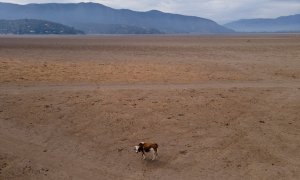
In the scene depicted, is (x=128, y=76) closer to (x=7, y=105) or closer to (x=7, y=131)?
(x=7, y=105)

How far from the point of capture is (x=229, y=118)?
61.1 feet

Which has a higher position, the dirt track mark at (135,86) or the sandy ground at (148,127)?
the dirt track mark at (135,86)

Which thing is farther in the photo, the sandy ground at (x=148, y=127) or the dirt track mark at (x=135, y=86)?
the dirt track mark at (x=135, y=86)

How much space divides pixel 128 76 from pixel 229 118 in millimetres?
10484

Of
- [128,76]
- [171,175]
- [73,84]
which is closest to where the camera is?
[171,175]

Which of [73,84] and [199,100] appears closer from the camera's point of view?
[199,100]

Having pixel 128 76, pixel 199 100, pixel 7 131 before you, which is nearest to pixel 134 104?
pixel 199 100

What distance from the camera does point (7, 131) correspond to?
55.9ft

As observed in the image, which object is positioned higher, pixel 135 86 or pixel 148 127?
pixel 135 86

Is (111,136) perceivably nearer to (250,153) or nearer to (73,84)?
(250,153)

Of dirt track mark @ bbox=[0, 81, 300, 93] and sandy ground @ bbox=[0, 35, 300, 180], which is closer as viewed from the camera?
sandy ground @ bbox=[0, 35, 300, 180]

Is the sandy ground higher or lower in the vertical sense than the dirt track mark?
lower

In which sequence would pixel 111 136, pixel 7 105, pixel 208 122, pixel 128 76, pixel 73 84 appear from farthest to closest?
pixel 128 76, pixel 73 84, pixel 7 105, pixel 208 122, pixel 111 136

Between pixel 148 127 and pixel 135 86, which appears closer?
pixel 148 127
